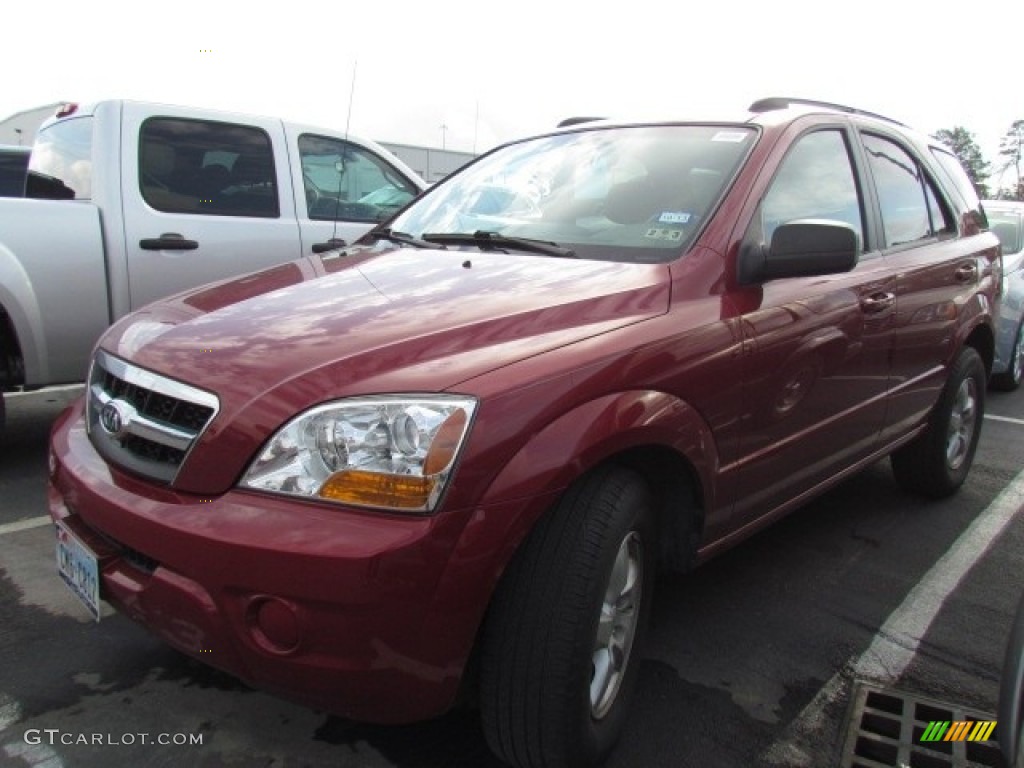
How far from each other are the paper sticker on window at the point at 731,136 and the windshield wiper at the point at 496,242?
724 mm

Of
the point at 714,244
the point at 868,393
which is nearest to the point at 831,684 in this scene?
the point at 868,393

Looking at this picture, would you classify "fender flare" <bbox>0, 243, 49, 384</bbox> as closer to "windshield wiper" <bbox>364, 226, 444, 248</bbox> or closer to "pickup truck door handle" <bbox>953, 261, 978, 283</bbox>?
"windshield wiper" <bbox>364, 226, 444, 248</bbox>

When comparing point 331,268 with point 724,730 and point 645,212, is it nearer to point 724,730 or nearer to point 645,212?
point 645,212

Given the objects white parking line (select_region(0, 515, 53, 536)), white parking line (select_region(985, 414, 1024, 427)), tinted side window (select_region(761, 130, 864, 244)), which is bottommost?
white parking line (select_region(985, 414, 1024, 427))

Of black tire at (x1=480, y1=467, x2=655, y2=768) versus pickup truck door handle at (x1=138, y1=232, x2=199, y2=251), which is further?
pickup truck door handle at (x1=138, y1=232, x2=199, y2=251)

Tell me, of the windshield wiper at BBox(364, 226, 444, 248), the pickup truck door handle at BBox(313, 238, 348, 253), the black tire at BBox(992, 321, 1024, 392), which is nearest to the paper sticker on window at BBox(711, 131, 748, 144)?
the windshield wiper at BBox(364, 226, 444, 248)

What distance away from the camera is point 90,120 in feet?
15.6

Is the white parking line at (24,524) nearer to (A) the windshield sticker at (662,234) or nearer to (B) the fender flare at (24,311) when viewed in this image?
(B) the fender flare at (24,311)

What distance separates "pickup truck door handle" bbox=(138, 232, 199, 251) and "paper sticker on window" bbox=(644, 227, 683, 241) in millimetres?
3011

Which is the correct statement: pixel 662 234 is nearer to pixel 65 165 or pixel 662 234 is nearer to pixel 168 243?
pixel 168 243

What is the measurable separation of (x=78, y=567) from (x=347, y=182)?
3.83m

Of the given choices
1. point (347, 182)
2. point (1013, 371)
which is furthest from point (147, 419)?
point (1013, 371)

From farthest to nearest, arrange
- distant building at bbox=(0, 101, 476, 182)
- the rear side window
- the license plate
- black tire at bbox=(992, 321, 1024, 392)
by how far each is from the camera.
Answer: distant building at bbox=(0, 101, 476, 182)
black tire at bbox=(992, 321, 1024, 392)
the rear side window
the license plate

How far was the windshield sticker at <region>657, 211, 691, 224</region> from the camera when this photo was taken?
2684 millimetres
